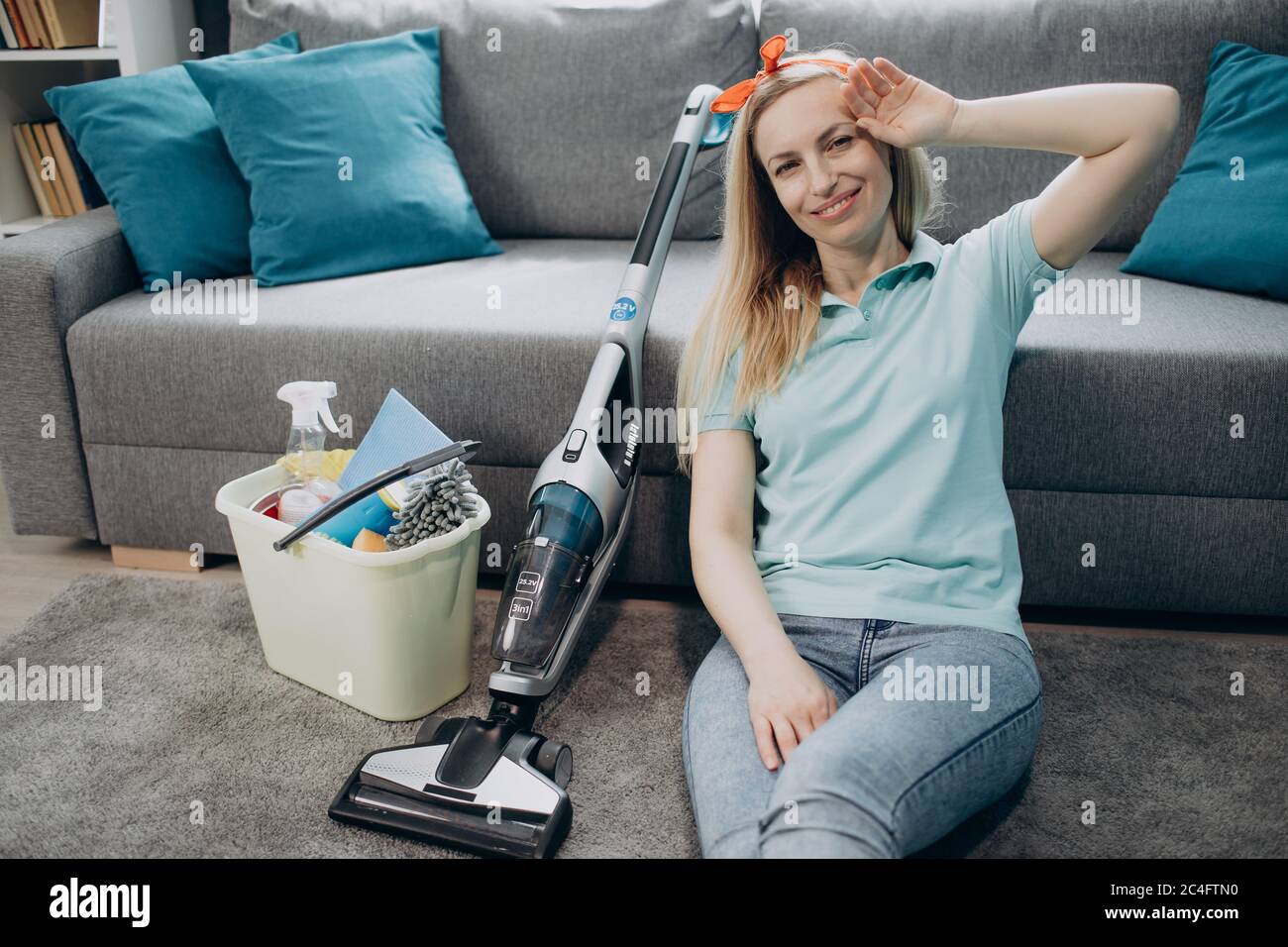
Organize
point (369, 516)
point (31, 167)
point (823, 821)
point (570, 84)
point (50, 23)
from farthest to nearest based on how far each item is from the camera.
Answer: point (31, 167) → point (50, 23) → point (570, 84) → point (369, 516) → point (823, 821)

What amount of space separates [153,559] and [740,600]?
118 cm

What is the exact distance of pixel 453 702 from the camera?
4.70 ft

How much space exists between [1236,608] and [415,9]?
1.85 meters

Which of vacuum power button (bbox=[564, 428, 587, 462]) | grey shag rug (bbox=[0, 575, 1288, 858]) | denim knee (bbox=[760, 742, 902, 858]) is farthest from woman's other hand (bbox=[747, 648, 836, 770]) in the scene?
vacuum power button (bbox=[564, 428, 587, 462])

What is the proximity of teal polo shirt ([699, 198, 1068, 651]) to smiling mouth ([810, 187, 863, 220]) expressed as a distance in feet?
0.32

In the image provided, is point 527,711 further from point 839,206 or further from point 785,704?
point 839,206

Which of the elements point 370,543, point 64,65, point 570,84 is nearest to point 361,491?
point 370,543

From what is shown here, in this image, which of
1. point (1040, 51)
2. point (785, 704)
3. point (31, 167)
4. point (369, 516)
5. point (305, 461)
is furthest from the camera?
point (31, 167)

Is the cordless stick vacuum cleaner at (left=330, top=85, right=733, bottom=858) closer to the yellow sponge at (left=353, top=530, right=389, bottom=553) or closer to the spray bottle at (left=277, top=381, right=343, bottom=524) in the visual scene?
the yellow sponge at (left=353, top=530, right=389, bottom=553)

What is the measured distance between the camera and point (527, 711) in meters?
1.21

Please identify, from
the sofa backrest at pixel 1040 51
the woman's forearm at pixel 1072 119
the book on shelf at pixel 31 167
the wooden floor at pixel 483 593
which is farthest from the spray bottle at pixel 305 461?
the book on shelf at pixel 31 167
